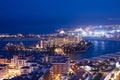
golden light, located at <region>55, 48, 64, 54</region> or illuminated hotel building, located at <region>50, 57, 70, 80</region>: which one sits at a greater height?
golden light, located at <region>55, 48, 64, 54</region>

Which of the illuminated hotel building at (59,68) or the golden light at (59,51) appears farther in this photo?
the golden light at (59,51)

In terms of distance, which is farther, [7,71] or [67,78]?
[7,71]

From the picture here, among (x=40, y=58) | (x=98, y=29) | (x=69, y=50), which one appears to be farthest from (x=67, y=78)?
(x=98, y=29)

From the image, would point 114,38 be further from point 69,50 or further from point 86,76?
point 86,76

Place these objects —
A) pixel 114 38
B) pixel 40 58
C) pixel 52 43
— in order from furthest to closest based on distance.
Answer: pixel 114 38 < pixel 52 43 < pixel 40 58

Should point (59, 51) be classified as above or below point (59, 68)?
above

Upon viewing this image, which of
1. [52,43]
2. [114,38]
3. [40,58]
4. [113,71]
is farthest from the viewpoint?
[114,38]

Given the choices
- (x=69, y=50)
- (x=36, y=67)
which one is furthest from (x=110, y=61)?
(x=69, y=50)

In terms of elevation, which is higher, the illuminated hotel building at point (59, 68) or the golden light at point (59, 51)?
the golden light at point (59, 51)

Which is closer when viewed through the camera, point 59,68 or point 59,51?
point 59,68

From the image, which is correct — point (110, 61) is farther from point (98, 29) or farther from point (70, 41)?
point (98, 29)

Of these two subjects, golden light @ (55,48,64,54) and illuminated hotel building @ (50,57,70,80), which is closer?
illuminated hotel building @ (50,57,70,80)
